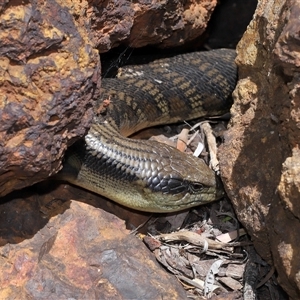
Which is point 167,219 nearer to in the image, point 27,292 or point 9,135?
point 27,292

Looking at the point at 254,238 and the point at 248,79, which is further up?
the point at 248,79

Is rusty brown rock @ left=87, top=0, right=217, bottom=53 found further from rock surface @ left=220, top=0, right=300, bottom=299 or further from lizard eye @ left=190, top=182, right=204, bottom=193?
lizard eye @ left=190, top=182, right=204, bottom=193

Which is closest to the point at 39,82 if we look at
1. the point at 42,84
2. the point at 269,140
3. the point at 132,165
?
the point at 42,84

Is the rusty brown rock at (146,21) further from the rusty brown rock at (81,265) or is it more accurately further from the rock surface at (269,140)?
the rusty brown rock at (81,265)

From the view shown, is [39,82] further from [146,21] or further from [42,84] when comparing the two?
[146,21]

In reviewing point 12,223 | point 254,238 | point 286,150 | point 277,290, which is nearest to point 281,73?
point 286,150

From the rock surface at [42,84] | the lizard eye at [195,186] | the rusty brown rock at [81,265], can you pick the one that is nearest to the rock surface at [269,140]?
the lizard eye at [195,186]
